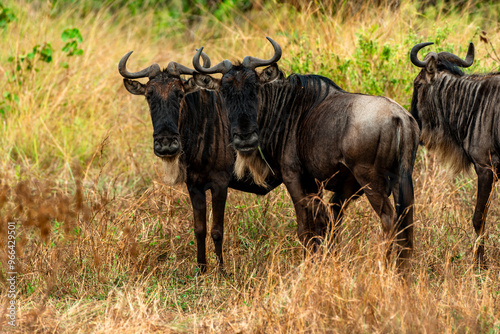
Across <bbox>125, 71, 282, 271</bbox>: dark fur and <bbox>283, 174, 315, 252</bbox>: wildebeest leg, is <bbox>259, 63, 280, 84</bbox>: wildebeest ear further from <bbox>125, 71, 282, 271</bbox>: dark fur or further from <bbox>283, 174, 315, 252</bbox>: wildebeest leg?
<bbox>283, 174, 315, 252</bbox>: wildebeest leg

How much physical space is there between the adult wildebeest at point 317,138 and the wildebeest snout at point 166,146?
0.45 m

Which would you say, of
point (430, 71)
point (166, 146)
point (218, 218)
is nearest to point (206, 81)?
point (166, 146)

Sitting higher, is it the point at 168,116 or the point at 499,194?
the point at 168,116

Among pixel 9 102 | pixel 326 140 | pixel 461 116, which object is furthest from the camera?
pixel 9 102

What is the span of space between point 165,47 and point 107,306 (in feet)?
22.9

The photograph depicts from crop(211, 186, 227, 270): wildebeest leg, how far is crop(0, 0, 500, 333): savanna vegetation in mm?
136

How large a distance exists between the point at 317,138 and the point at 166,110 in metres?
1.15

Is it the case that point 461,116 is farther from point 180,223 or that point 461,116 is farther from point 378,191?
point 180,223

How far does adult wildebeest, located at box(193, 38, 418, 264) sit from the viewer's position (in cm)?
422

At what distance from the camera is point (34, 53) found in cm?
774

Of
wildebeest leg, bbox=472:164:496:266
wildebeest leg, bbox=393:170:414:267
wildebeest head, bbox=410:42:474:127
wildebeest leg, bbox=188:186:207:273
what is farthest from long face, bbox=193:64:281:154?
wildebeest leg, bbox=472:164:496:266

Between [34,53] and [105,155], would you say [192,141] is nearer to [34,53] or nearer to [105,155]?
[105,155]

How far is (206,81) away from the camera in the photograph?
4.80 metres

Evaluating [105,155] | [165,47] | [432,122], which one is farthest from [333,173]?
[165,47]
